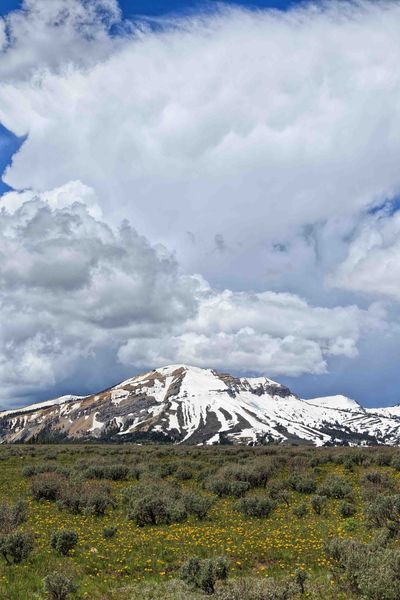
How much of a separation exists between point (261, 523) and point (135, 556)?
7164mm

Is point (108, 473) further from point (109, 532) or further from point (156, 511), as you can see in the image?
point (109, 532)

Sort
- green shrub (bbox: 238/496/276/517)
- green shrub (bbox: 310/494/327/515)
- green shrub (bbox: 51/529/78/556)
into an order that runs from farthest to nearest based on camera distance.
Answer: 1. green shrub (bbox: 310/494/327/515)
2. green shrub (bbox: 238/496/276/517)
3. green shrub (bbox: 51/529/78/556)

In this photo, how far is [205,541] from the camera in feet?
60.9

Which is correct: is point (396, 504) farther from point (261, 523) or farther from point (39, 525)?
point (39, 525)

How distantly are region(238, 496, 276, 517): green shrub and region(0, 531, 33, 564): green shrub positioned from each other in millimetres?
11035

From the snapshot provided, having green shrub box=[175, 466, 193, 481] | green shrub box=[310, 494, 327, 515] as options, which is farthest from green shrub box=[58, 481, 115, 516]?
green shrub box=[175, 466, 193, 481]

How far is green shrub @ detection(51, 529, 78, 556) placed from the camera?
16969mm

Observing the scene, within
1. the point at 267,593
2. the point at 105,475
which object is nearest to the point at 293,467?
the point at 105,475

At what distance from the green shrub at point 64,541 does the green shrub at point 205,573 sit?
5.93m

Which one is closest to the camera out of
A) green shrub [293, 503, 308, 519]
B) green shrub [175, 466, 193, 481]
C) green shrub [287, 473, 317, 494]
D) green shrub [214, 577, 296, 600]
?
green shrub [214, 577, 296, 600]

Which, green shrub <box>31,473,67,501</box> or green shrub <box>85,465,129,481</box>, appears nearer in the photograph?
green shrub <box>31,473,67,501</box>

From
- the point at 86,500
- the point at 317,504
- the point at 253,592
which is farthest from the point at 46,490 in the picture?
the point at 253,592

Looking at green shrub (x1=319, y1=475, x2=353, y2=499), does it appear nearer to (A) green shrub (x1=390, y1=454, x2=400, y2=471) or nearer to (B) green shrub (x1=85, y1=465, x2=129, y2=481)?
(A) green shrub (x1=390, y1=454, x2=400, y2=471)

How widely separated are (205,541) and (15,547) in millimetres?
6936
